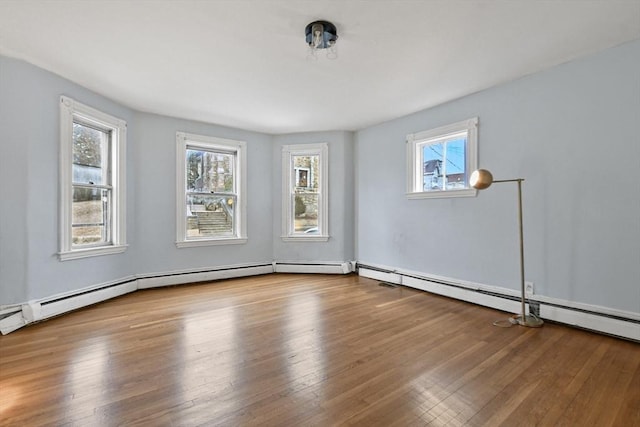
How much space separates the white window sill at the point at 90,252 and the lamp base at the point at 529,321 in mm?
4836

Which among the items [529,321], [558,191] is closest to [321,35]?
[558,191]

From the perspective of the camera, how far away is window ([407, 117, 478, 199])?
3.72 meters

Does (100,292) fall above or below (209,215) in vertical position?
below

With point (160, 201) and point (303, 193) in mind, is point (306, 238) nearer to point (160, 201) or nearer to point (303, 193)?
point (303, 193)

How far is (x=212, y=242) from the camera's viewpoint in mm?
4906

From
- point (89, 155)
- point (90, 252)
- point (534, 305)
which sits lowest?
point (534, 305)

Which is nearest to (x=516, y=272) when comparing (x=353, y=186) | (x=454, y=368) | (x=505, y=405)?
(x=454, y=368)

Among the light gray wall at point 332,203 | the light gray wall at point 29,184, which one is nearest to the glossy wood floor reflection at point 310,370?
the light gray wall at point 29,184

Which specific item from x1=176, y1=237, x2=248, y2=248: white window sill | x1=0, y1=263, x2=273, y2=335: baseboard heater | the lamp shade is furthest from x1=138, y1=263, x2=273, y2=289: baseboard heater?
the lamp shade

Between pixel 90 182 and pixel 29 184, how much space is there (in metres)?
0.76

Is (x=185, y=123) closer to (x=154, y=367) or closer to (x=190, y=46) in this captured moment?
(x=190, y=46)

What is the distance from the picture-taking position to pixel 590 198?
109 inches

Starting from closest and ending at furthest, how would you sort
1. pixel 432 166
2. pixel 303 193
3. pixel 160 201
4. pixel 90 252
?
1. pixel 90 252
2. pixel 432 166
3. pixel 160 201
4. pixel 303 193

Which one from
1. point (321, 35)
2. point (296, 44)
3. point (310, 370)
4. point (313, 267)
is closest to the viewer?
point (310, 370)
